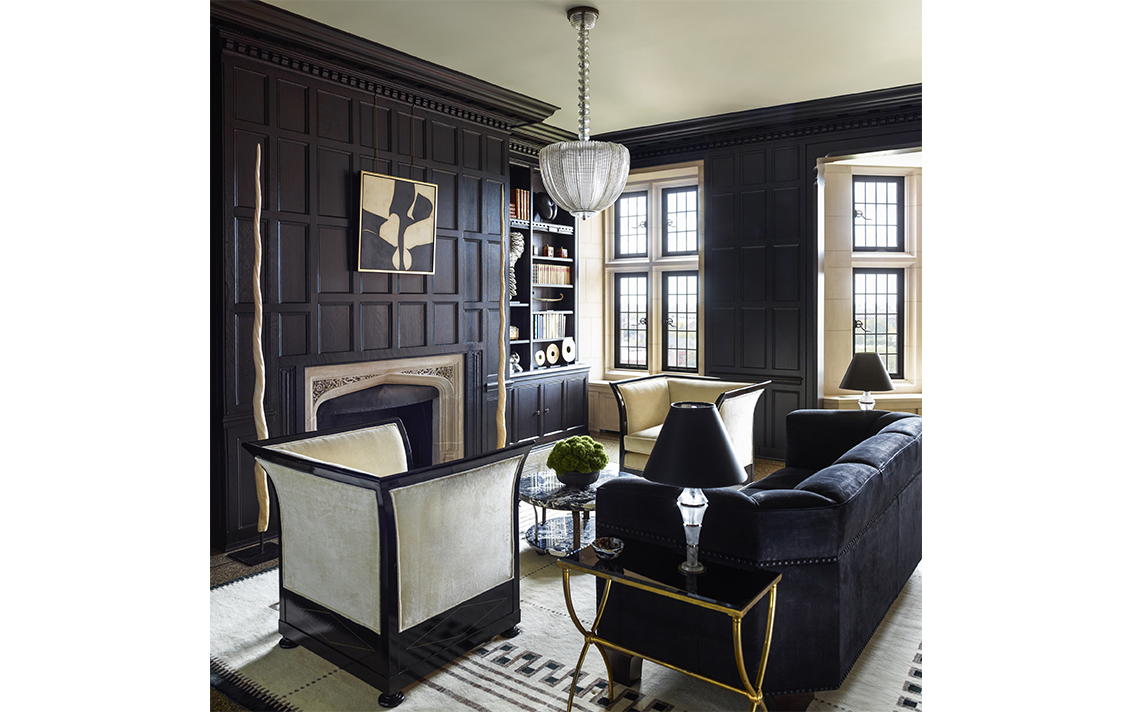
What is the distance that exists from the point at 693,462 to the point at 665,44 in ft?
10.6

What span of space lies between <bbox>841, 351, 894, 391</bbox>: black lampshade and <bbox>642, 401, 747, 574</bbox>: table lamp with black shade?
8.59 feet

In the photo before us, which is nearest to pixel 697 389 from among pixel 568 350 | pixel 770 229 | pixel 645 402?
pixel 645 402

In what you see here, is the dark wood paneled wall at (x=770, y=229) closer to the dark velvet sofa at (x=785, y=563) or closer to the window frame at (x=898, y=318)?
the window frame at (x=898, y=318)

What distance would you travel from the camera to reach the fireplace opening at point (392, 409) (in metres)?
4.23

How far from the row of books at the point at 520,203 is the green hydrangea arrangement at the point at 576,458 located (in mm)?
3172

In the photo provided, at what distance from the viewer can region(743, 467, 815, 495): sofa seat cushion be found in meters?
3.50

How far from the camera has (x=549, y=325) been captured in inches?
256

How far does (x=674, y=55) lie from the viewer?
4352 millimetres

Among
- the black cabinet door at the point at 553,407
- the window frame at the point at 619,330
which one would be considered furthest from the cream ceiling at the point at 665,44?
the black cabinet door at the point at 553,407

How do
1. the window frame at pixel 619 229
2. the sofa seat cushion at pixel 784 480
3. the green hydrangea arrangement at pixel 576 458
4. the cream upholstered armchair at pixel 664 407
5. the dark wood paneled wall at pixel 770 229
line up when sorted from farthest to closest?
1. the window frame at pixel 619 229
2. the dark wood paneled wall at pixel 770 229
3. the cream upholstered armchair at pixel 664 407
4. the sofa seat cushion at pixel 784 480
5. the green hydrangea arrangement at pixel 576 458

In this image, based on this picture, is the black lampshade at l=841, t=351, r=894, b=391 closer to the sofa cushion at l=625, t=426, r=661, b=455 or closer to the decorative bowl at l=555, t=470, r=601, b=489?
the sofa cushion at l=625, t=426, r=661, b=455

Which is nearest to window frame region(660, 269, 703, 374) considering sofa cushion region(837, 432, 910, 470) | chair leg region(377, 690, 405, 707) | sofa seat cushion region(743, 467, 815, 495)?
sofa seat cushion region(743, 467, 815, 495)
